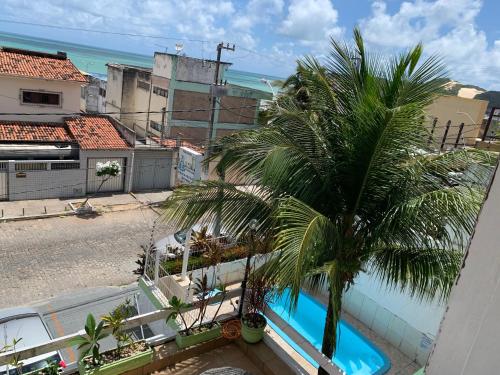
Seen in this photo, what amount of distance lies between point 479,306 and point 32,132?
27.7 meters

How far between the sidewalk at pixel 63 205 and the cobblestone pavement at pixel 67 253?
0.73 metres

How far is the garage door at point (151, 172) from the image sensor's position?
27734 mm

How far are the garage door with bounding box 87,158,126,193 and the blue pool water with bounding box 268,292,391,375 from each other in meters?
15.9

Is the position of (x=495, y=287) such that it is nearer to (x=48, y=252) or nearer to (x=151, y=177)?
(x=48, y=252)

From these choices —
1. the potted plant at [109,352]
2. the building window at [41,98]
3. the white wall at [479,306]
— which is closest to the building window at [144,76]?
the building window at [41,98]

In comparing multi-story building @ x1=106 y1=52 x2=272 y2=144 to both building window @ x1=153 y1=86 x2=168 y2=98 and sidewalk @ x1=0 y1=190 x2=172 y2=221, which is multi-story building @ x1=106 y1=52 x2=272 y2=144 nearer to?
building window @ x1=153 y1=86 x2=168 y2=98

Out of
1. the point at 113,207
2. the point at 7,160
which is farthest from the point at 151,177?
the point at 7,160

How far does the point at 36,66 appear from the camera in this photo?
86.3 feet

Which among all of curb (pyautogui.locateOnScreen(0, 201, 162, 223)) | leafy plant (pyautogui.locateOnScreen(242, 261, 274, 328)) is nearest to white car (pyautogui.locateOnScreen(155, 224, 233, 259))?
curb (pyautogui.locateOnScreen(0, 201, 162, 223))

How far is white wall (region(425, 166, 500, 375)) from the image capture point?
4.93 ft

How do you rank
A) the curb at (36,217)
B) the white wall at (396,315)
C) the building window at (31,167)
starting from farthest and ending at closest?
the building window at (31,167) → the curb at (36,217) → the white wall at (396,315)

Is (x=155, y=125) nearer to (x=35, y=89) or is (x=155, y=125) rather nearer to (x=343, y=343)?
(x=35, y=89)

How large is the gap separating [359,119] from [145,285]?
9026 millimetres

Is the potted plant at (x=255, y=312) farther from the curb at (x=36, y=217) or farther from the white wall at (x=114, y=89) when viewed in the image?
the white wall at (x=114, y=89)
